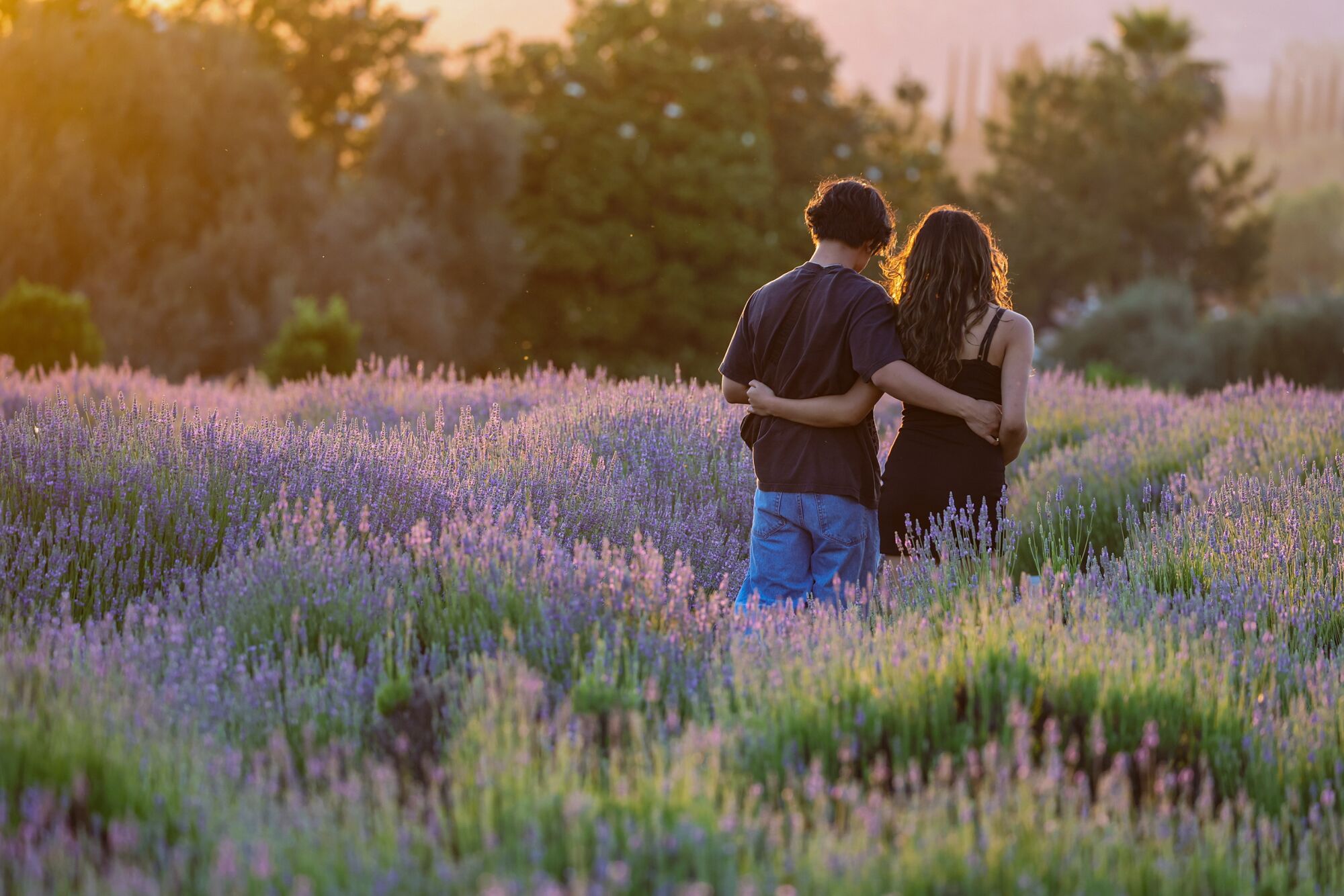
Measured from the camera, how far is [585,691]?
3207mm

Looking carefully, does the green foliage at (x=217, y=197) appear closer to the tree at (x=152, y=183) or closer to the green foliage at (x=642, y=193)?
the tree at (x=152, y=183)

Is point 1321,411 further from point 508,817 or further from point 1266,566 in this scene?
point 508,817

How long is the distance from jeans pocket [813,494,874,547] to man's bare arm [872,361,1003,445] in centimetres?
41

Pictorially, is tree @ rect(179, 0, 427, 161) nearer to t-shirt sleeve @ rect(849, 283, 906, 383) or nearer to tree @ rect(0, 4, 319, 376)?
tree @ rect(0, 4, 319, 376)

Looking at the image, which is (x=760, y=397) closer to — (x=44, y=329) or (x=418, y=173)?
(x=44, y=329)

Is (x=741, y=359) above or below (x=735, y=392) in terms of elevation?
above

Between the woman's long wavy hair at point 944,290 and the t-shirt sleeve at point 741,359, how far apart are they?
543 mm

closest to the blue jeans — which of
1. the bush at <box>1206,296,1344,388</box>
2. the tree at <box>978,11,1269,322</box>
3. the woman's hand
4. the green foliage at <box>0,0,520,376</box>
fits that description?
the woman's hand

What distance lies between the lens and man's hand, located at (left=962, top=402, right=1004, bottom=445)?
4.42 meters

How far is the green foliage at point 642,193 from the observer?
29594mm

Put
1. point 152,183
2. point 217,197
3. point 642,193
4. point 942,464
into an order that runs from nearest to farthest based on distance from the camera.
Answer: point 942,464, point 152,183, point 217,197, point 642,193

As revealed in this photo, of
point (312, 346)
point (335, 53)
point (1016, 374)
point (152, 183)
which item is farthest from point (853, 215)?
point (335, 53)

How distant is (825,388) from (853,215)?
1.91 ft

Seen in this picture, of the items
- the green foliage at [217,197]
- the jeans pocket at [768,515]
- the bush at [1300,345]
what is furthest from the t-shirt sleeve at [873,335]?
the green foliage at [217,197]
